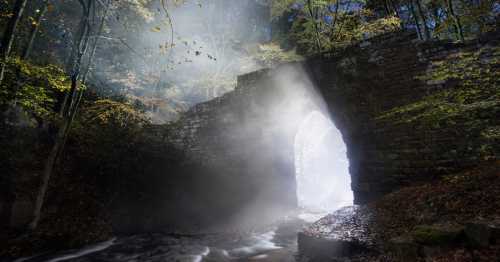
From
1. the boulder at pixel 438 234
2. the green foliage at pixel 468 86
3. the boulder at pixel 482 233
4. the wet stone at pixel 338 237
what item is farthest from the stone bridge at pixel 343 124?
the boulder at pixel 482 233

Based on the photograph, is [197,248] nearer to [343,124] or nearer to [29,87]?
[343,124]

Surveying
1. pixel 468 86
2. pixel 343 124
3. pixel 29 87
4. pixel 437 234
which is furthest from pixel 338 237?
pixel 29 87

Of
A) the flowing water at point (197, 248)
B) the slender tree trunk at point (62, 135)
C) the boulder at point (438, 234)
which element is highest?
the slender tree trunk at point (62, 135)

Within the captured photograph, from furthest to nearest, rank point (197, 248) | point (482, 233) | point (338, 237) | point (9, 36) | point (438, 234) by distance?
point (197, 248), point (9, 36), point (338, 237), point (438, 234), point (482, 233)

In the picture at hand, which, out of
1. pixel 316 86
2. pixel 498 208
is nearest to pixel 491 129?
pixel 498 208

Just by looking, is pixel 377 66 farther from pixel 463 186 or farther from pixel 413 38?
pixel 463 186

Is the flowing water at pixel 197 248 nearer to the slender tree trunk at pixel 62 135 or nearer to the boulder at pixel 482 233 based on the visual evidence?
the slender tree trunk at pixel 62 135

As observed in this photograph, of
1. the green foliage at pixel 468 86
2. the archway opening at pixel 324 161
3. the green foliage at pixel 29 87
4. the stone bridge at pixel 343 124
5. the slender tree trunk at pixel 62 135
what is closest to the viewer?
the green foliage at pixel 468 86

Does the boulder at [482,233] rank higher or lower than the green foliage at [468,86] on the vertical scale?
lower

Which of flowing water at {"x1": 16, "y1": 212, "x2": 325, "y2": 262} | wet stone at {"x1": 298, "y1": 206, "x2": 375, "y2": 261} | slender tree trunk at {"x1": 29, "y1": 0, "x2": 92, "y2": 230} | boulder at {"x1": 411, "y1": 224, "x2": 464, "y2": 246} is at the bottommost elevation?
flowing water at {"x1": 16, "y1": 212, "x2": 325, "y2": 262}

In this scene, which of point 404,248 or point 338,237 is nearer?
point 404,248

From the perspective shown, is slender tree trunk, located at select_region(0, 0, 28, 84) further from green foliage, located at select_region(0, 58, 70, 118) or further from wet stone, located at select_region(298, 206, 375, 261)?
wet stone, located at select_region(298, 206, 375, 261)

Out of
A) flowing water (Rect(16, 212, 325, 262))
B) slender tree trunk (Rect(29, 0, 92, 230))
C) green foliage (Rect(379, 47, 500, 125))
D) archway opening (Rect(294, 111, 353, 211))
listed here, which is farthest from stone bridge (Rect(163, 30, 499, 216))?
archway opening (Rect(294, 111, 353, 211))

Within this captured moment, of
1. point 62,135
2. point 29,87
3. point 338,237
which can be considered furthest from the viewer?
point 62,135
